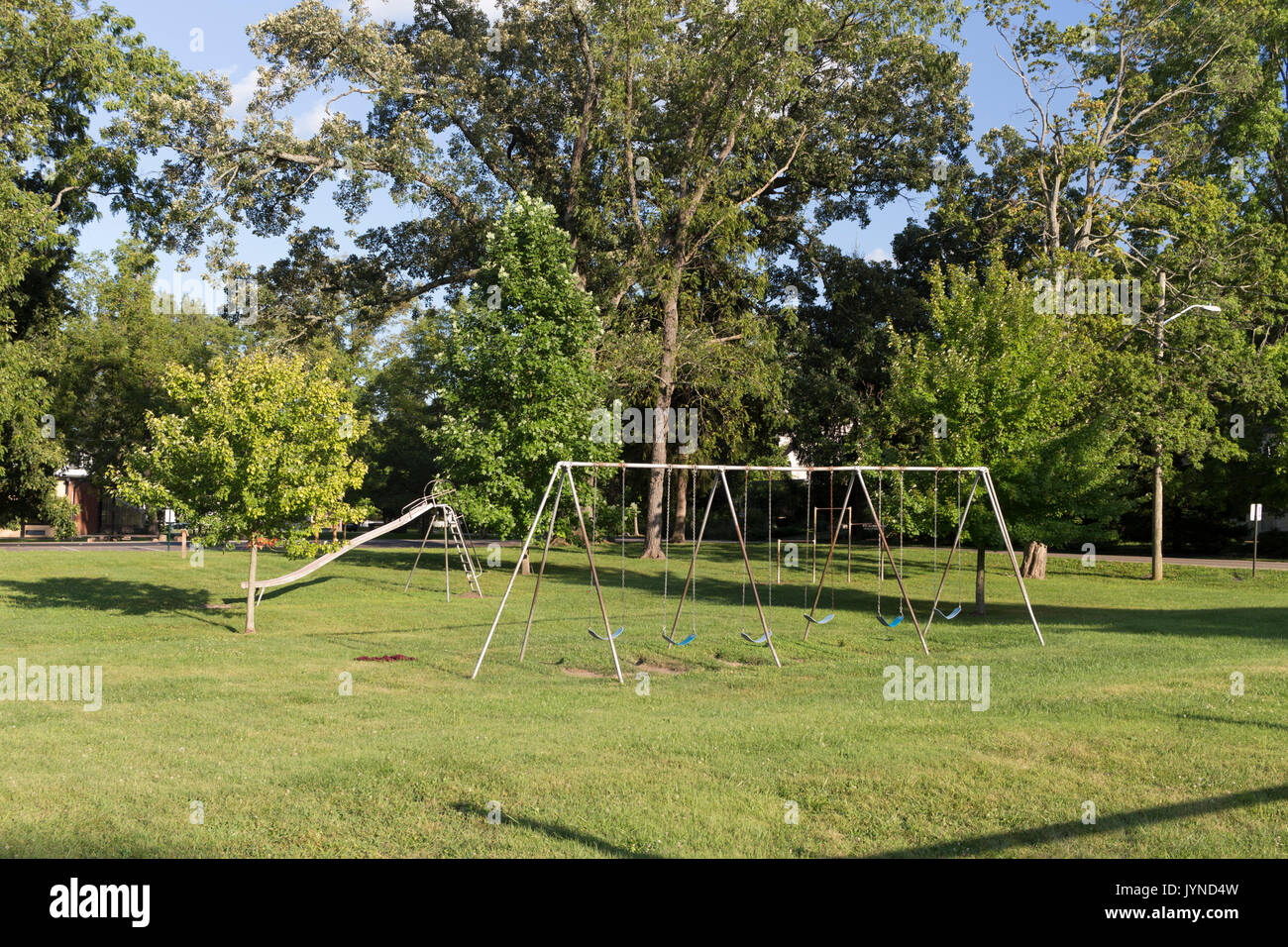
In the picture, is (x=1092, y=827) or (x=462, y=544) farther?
(x=462, y=544)

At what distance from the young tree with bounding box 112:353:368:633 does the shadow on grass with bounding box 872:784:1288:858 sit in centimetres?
1632

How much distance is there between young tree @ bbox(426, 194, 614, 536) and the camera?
3108 centimetres

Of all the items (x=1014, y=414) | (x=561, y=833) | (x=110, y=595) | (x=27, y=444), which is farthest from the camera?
(x=27, y=444)

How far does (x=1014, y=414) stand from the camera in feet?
82.7

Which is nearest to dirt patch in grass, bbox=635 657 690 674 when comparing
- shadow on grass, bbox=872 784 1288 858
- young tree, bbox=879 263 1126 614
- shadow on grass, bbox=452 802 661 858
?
shadow on grass, bbox=452 802 661 858

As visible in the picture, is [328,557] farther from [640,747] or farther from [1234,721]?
[1234,721]

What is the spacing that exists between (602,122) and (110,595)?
23.3 meters

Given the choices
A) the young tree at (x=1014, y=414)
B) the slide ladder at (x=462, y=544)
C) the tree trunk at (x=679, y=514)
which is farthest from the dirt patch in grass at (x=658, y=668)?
the tree trunk at (x=679, y=514)

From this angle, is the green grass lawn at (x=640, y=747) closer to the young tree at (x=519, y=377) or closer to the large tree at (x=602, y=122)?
the young tree at (x=519, y=377)

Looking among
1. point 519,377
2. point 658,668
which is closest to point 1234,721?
point 658,668

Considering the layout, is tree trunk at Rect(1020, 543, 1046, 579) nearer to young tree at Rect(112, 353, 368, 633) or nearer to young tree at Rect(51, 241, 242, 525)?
young tree at Rect(112, 353, 368, 633)

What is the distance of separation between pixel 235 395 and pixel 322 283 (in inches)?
767
